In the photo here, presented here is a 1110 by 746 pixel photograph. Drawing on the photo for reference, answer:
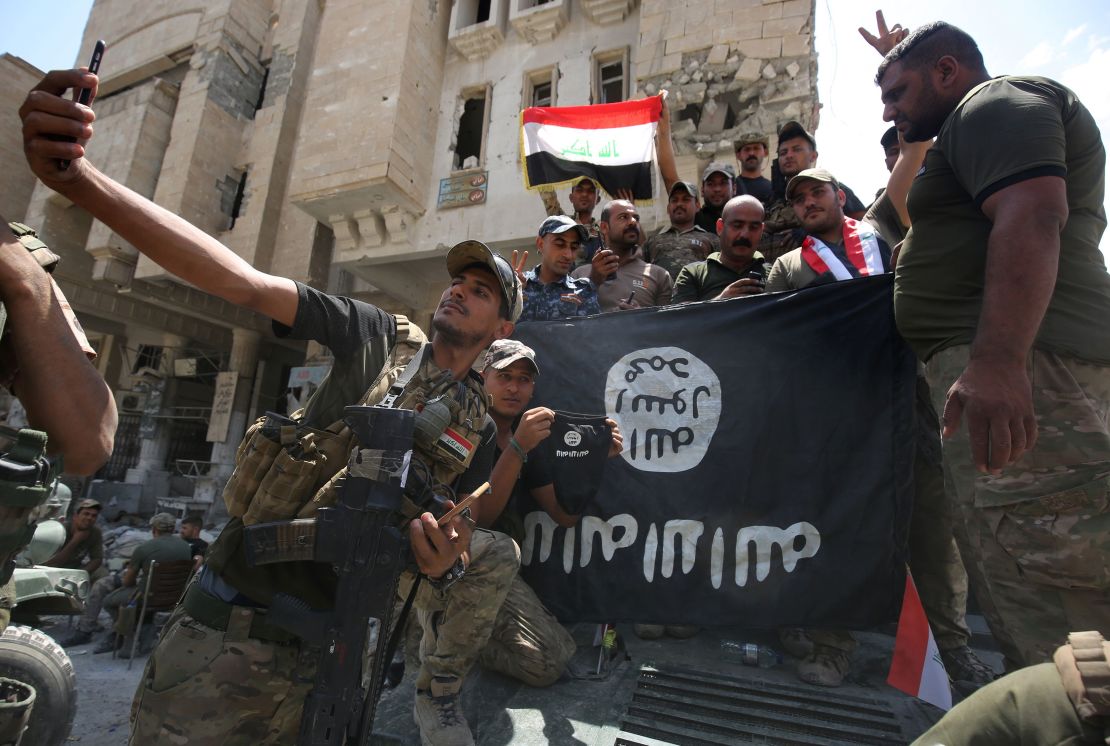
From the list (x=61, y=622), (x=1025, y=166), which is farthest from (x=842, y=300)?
(x=61, y=622)

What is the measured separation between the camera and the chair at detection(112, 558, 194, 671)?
5.38 meters

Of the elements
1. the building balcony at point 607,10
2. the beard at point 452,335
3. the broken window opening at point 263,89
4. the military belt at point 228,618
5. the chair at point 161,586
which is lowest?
the chair at point 161,586

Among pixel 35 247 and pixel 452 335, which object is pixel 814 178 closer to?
pixel 452 335

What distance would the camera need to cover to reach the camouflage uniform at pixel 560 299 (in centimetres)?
391

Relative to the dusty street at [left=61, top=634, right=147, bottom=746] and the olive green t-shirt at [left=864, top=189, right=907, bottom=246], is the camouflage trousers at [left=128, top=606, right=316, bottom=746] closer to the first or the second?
→ the dusty street at [left=61, top=634, right=147, bottom=746]

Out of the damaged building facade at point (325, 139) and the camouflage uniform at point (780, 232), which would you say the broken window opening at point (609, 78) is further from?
the camouflage uniform at point (780, 232)

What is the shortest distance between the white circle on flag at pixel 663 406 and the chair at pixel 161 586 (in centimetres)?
512

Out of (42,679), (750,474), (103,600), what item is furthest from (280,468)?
(103,600)

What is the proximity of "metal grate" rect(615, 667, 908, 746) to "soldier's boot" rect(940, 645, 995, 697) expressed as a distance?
446 millimetres

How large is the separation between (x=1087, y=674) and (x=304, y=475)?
1759mm

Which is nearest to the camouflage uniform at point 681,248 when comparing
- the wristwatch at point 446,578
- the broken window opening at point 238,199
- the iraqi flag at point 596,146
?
the iraqi flag at point 596,146

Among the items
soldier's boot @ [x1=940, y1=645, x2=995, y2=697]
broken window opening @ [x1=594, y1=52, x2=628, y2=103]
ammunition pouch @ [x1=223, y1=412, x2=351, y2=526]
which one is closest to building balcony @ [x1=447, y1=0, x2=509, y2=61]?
broken window opening @ [x1=594, y1=52, x2=628, y2=103]

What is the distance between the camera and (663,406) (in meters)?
2.99

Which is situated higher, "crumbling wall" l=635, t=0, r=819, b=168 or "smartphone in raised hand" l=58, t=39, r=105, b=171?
"crumbling wall" l=635, t=0, r=819, b=168
